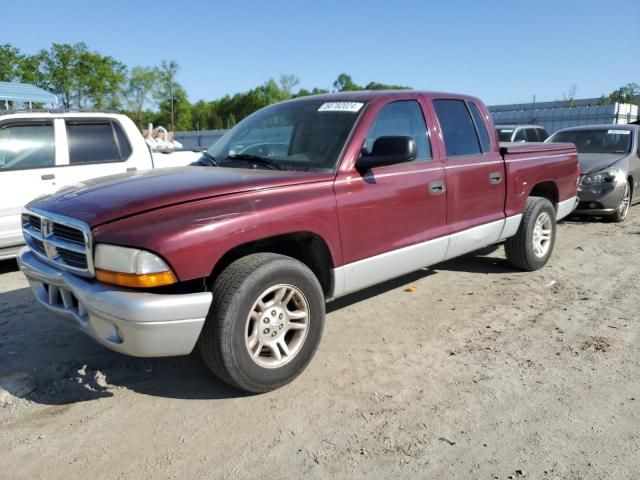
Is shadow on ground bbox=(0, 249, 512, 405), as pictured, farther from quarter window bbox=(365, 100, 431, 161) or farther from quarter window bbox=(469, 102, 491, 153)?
quarter window bbox=(469, 102, 491, 153)

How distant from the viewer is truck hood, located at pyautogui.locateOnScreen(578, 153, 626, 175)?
27.6 ft

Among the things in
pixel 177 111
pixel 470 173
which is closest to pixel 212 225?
→ pixel 470 173

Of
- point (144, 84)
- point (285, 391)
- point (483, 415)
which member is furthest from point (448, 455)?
point (144, 84)

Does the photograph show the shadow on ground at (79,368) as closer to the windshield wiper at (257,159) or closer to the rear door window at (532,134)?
the windshield wiper at (257,159)

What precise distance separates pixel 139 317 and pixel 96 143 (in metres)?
4.56

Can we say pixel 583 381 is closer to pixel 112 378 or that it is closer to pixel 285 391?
pixel 285 391

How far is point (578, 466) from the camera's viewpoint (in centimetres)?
240

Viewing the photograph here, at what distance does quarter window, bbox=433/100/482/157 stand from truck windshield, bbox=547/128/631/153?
582 cm

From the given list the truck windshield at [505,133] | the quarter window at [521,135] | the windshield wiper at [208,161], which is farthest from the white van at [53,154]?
the quarter window at [521,135]

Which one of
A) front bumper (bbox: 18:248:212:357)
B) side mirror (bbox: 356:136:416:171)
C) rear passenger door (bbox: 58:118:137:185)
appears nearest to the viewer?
front bumper (bbox: 18:248:212:357)

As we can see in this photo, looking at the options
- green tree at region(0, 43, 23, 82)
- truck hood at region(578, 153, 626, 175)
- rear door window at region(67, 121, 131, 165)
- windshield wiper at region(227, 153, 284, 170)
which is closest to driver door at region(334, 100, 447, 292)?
windshield wiper at region(227, 153, 284, 170)

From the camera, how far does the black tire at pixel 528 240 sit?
17.3 feet

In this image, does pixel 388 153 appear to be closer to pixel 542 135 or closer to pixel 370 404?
pixel 370 404

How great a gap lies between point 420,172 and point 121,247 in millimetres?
2293
